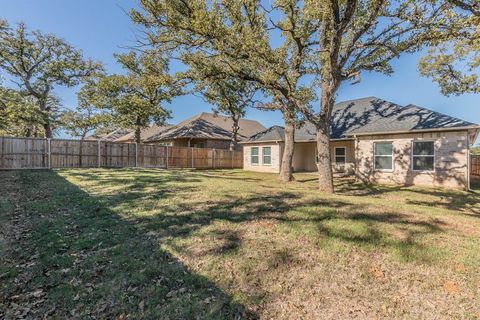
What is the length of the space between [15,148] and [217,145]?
56.2ft

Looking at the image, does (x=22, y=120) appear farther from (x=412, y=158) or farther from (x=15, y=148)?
(x=412, y=158)

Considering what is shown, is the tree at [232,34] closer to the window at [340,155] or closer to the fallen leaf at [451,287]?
the fallen leaf at [451,287]

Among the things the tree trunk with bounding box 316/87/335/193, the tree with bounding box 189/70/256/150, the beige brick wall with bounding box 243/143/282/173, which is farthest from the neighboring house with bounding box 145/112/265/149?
the tree trunk with bounding box 316/87/335/193

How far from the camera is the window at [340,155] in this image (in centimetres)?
1847

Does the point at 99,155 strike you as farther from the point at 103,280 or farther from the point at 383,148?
the point at 383,148

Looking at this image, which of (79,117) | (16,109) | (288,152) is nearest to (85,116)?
(79,117)

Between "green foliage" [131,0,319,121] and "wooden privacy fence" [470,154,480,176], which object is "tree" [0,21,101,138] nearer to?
"green foliage" [131,0,319,121]

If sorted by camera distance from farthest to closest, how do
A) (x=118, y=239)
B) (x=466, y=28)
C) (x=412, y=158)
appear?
(x=412, y=158) < (x=466, y=28) < (x=118, y=239)

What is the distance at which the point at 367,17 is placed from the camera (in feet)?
27.7

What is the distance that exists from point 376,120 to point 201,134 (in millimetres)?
16339

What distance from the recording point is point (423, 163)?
12977mm

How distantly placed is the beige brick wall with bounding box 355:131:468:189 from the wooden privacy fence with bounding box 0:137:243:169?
46.7 ft

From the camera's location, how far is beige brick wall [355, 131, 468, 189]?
12.1 meters

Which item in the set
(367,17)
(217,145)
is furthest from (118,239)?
(217,145)
